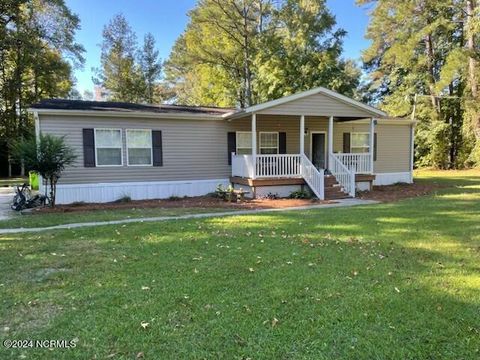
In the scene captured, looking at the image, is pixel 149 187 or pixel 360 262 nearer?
pixel 360 262

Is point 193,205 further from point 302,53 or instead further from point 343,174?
point 302,53

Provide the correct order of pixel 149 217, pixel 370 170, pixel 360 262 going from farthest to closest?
pixel 370 170 → pixel 149 217 → pixel 360 262

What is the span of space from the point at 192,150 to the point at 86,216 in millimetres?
5300

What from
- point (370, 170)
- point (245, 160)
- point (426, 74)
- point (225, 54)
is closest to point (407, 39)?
point (426, 74)

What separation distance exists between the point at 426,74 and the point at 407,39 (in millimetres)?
3525

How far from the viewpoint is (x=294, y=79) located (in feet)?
79.2

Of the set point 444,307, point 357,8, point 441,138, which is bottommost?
point 444,307

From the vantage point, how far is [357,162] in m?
14.3

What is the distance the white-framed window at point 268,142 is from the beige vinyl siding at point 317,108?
2.28 m

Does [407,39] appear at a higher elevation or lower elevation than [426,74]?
higher

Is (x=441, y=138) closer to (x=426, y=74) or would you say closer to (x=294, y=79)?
(x=426, y=74)

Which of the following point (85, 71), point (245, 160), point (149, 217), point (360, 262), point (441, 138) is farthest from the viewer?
point (85, 71)

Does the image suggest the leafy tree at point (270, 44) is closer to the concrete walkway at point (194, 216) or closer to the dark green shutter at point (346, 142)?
the dark green shutter at point (346, 142)

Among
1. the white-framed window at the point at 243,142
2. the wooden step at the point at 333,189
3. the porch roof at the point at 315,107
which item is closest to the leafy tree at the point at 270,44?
the porch roof at the point at 315,107
